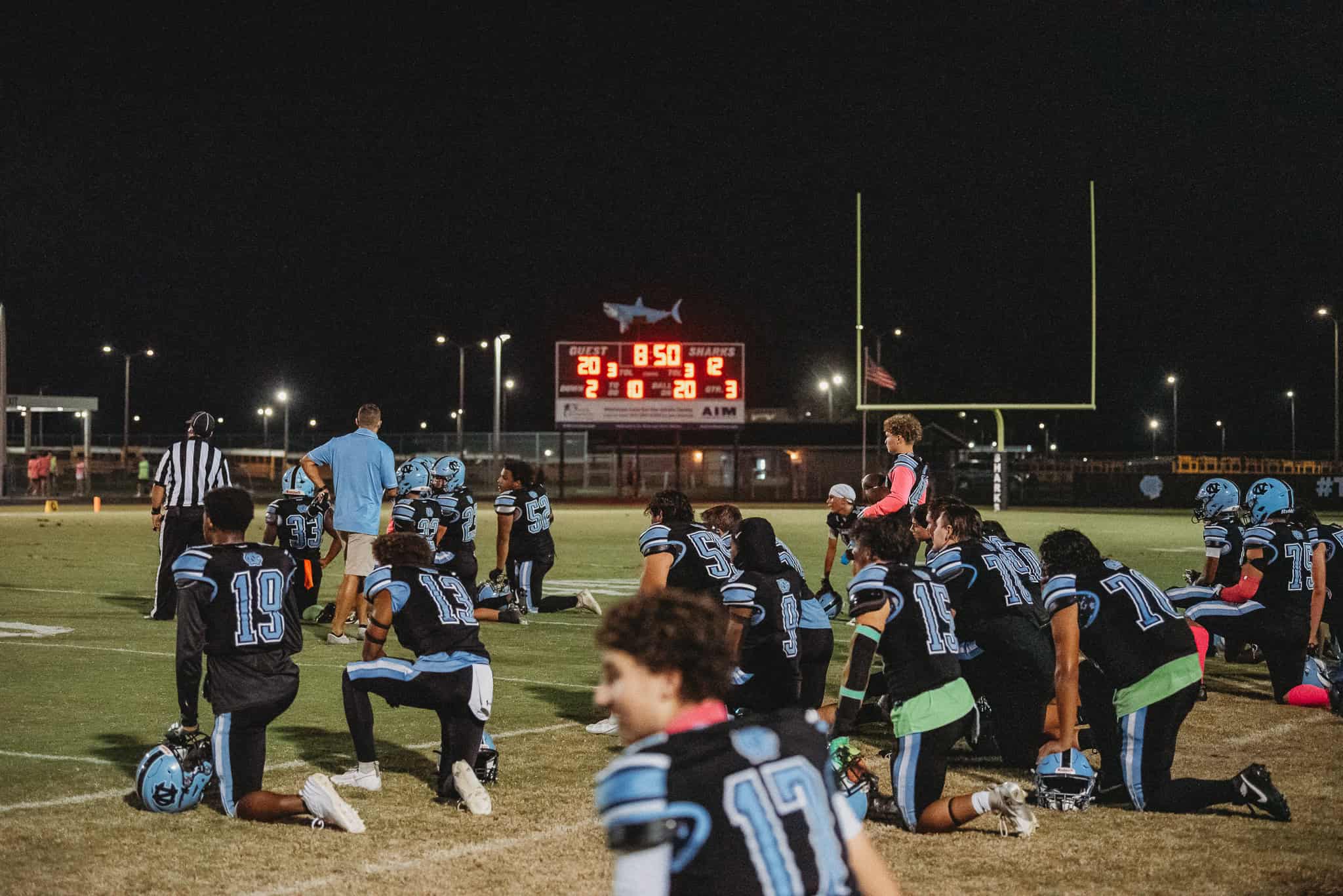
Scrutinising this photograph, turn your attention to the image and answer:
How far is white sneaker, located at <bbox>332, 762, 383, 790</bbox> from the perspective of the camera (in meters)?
6.64

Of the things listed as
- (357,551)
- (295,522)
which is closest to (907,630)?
(357,551)

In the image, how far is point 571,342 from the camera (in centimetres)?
5000

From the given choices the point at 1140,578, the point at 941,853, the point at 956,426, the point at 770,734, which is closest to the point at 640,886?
the point at 770,734

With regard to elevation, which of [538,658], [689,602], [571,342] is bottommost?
[538,658]

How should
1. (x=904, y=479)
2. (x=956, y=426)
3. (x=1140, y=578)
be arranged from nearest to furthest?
(x=1140, y=578)
(x=904, y=479)
(x=956, y=426)

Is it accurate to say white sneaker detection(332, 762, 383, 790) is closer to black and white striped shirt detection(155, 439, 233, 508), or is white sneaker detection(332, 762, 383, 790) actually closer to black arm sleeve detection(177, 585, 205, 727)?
black arm sleeve detection(177, 585, 205, 727)

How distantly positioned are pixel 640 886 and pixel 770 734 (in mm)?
441

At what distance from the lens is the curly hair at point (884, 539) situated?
620cm

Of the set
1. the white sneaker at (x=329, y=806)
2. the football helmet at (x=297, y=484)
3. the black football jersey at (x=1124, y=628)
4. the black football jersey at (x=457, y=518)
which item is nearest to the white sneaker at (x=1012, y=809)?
the black football jersey at (x=1124, y=628)

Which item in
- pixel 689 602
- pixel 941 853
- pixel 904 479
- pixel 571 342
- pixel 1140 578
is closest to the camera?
pixel 689 602

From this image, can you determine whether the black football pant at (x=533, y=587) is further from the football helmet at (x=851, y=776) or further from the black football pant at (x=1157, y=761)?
the black football pant at (x=1157, y=761)

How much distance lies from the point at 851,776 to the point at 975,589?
1.75 m

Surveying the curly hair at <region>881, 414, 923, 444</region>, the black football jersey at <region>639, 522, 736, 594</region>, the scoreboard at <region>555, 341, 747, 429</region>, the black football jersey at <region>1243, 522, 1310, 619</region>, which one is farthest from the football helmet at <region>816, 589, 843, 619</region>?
the scoreboard at <region>555, 341, 747, 429</region>

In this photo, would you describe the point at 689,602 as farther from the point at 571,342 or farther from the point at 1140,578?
the point at 571,342
